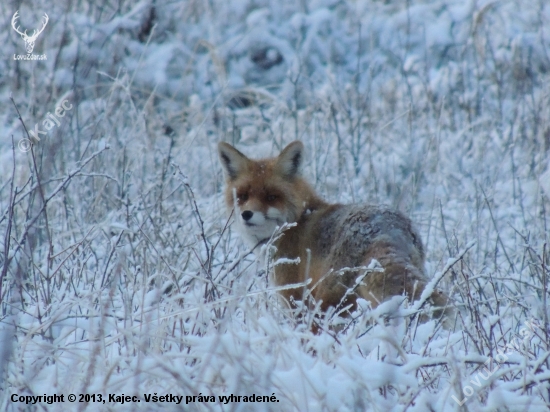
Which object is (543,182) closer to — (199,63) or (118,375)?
(118,375)

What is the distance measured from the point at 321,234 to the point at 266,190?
0.64m

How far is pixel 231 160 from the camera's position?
5.19 m

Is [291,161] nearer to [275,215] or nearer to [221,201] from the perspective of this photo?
[275,215]

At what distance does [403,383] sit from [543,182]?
3.86m

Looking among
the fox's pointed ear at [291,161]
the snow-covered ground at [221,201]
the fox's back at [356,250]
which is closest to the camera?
the snow-covered ground at [221,201]

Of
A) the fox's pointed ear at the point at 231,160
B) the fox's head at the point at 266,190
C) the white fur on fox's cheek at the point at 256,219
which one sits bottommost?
the white fur on fox's cheek at the point at 256,219

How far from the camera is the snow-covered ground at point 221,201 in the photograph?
2.37 metres

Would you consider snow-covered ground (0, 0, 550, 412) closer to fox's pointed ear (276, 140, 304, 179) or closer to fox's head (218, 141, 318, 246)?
fox's head (218, 141, 318, 246)

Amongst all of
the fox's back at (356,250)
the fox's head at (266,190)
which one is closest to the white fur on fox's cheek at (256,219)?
the fox's head at (266,190)

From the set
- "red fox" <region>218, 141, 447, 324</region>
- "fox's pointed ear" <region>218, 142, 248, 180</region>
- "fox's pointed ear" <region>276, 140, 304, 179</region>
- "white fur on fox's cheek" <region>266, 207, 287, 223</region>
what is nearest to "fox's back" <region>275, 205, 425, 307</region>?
"red fox" <region>218, 141, 447, 324</region>

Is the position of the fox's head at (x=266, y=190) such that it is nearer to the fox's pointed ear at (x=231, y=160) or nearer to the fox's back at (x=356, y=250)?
the fox's pointed ear at (x=231, y=160)

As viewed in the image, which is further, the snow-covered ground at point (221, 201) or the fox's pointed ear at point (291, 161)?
the fox's pointed ear at point (291, 161)

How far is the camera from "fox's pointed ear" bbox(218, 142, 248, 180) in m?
5.12

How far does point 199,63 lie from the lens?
33.3 ft
